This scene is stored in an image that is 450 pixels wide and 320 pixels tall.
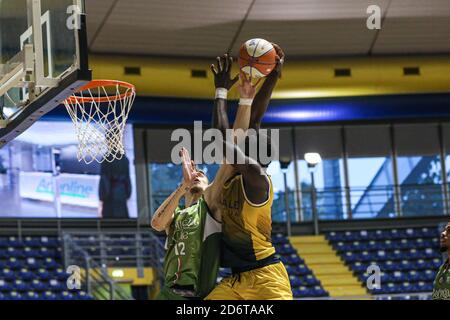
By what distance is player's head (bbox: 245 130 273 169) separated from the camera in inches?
204

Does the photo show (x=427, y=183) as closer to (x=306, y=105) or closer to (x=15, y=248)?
(x=306, y=105)

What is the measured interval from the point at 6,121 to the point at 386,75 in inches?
509

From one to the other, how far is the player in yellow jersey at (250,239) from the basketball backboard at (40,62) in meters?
1.87

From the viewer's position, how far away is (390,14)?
1789 centimetres

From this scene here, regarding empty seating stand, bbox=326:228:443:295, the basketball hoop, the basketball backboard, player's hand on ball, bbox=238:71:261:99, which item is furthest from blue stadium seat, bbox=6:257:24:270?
player's hand on ball, bbox=238:71:261:99

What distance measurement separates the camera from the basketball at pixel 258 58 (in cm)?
551

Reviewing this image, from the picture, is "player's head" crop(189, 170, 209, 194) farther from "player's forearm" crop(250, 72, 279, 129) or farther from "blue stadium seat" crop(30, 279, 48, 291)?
"blue stadium seat" crop(30, 279, 48, 291)

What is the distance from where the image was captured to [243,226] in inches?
209

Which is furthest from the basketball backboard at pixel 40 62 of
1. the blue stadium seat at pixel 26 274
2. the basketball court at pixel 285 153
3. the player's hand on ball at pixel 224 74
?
the blue stadium seat at pixel 26 274

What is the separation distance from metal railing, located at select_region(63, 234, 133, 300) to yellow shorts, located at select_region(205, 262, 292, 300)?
10.1 m

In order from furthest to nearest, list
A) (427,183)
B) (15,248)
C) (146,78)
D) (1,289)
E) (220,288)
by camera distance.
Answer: (427,183) → (146,78) → (15,248) → (1,289) → (220,288)

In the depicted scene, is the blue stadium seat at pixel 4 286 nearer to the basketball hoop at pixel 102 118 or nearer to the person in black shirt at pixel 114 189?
the person in black shirt at pixel 114 189

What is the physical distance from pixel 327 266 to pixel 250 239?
1347cm
